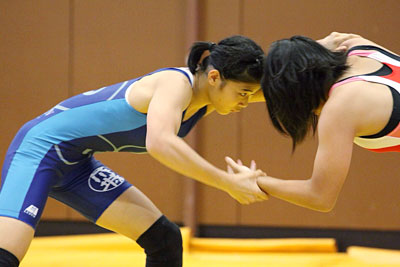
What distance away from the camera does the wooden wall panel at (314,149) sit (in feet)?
14.4

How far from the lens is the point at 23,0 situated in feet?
15.9

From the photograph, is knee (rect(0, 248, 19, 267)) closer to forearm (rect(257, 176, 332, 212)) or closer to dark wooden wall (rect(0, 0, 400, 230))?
forearm (rect(257, 176, 332, 212))

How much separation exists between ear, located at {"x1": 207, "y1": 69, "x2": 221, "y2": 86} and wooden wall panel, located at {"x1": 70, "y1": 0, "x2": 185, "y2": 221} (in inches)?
97.0

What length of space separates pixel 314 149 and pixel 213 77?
7.82ft

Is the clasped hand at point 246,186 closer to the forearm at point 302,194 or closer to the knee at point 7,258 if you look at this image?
the forearm at point 302,194

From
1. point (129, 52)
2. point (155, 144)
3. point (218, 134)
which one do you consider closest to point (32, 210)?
point (155, 144)

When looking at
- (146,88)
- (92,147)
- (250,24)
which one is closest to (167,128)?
(146,88)

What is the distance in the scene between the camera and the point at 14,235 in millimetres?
2062

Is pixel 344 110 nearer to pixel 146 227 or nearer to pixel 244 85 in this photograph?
pixel 244 85

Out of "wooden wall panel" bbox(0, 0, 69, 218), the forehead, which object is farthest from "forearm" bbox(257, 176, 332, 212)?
"wooden wall panel" bbox(0, 0, 69, 218)

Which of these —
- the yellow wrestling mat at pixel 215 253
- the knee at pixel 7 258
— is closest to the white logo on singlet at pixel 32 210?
the knee at pixel 7 258

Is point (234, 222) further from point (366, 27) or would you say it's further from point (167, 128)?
point (167, 128)

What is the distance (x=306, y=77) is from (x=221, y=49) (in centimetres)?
62

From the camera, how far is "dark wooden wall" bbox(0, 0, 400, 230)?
4.43 meters
